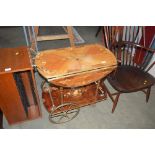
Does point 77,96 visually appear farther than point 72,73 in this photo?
Yes

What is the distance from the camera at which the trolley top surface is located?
4.35 feet

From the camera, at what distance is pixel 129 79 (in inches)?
66.1

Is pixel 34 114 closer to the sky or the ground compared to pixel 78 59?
closer to the ground

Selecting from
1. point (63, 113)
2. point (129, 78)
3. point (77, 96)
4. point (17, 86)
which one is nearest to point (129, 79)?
point (129, 78)

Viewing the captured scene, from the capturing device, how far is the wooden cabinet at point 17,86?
4.13ft

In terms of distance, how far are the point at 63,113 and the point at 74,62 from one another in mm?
623

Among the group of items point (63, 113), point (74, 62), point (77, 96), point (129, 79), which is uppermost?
point (74, 62)

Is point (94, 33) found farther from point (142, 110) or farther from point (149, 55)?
point (142, 110)

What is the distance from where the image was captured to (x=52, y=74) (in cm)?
129

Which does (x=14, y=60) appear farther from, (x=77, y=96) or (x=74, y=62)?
(x=77, y=96)

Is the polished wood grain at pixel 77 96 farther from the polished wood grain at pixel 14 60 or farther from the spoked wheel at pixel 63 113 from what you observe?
the polished wood grain at pixel 14 60

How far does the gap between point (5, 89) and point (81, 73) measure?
0.67m

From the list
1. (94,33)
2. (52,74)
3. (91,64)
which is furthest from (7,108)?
(94,33)

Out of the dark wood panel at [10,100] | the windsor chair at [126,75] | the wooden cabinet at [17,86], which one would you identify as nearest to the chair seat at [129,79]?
the windsor chair at [126,75]
